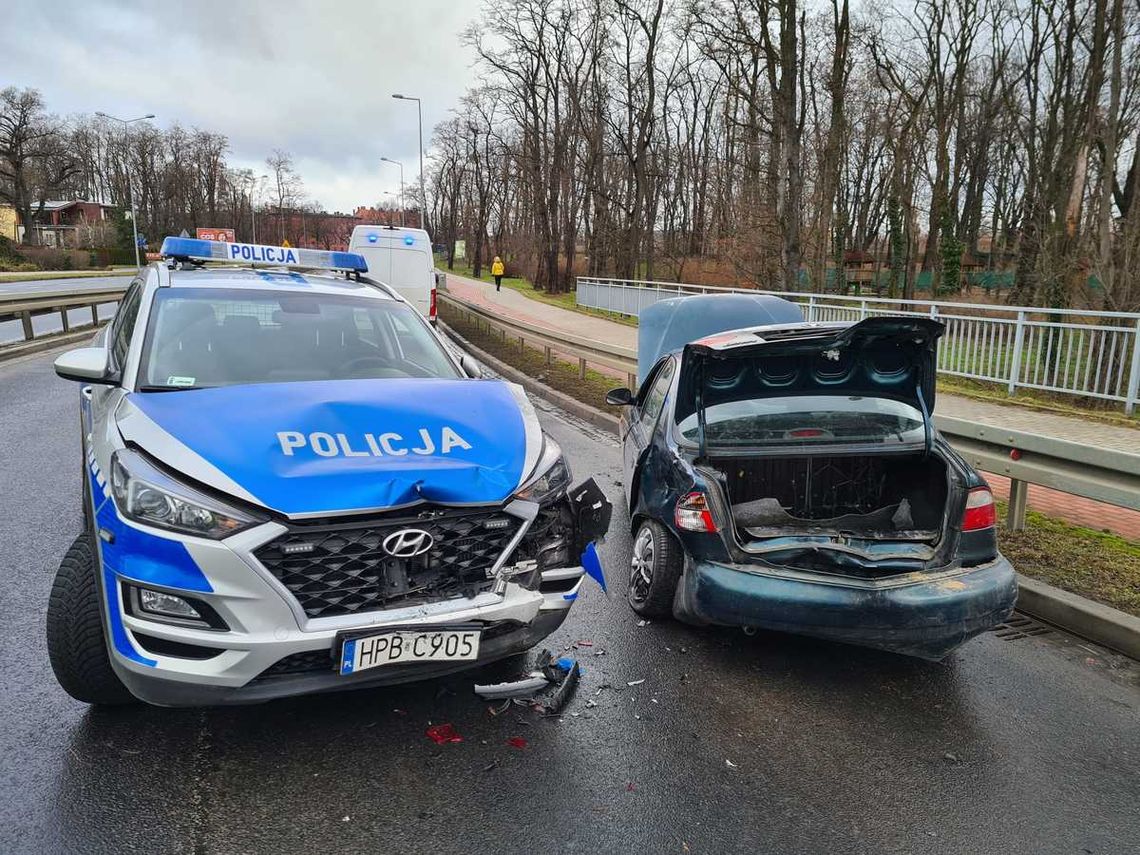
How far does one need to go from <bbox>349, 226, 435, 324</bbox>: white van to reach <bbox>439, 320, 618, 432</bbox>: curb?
161 centimetres

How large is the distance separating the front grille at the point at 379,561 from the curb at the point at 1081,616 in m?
3.28

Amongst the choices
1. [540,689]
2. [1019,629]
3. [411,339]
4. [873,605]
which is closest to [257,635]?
[540,689]

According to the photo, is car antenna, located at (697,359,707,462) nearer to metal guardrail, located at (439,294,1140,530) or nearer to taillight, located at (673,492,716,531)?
taillight, located at (673,492,716,531)

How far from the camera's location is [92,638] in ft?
9.64

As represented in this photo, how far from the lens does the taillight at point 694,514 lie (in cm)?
370

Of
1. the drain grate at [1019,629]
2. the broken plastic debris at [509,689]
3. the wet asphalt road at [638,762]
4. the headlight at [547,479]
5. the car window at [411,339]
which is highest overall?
the car window at [411,339]

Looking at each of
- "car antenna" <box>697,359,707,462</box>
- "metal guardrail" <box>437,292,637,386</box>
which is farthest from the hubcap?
"metal guardrail" <box>437,292,637,386</box>

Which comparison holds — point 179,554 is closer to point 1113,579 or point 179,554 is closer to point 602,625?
point 602,625

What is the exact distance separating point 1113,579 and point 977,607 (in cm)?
184

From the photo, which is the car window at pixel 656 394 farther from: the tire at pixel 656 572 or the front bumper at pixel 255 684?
the front bumper at pixel 255 684

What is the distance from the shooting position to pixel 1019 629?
4242 millimetres

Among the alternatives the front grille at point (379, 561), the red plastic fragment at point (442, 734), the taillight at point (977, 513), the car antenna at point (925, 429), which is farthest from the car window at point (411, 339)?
the taillight at point (977, 513)

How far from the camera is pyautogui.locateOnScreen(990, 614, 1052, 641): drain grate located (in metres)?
4.16

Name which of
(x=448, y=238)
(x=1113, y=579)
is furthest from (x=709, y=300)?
(x=448, y=238)
